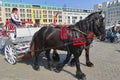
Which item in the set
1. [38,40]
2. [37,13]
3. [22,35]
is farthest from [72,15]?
[38,40]

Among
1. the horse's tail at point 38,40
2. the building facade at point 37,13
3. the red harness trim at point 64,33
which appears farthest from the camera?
the building facade at point 37,13


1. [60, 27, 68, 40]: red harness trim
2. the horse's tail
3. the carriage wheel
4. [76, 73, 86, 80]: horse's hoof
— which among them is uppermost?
[60, 27, 68, 40]: red harness trim

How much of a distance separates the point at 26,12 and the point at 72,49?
335ft

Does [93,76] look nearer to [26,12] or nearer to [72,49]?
[72,49]

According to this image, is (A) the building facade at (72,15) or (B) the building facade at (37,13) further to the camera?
(A) the building facade at (72,15)

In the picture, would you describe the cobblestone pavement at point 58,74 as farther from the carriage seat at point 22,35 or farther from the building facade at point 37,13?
the building facade at point 37,13

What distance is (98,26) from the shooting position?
255 inches

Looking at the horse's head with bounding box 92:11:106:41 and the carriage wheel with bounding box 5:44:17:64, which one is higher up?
the horse's head with bounding box 92:11:106:41

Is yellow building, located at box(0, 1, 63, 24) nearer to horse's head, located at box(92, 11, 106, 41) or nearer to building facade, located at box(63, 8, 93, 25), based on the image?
building facade, located at box(63, 8, 93, 25)

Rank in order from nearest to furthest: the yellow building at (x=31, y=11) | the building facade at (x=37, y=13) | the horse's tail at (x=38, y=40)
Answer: the horse's tail at (x=38, y=40) < the yellow building at (x=31, y=11) < the building facade at (x=37, y=13)

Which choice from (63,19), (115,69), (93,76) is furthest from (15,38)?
(63,19)

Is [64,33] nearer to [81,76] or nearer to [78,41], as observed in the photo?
[78,41]

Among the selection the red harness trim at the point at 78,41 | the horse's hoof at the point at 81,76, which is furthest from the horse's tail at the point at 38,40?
the horse's hoof at the point at 81,76

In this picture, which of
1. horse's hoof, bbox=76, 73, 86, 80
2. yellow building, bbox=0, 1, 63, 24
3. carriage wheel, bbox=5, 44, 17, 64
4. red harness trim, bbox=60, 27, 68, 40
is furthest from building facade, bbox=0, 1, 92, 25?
horse's hoof, bbox=76, 73, 86, 80
